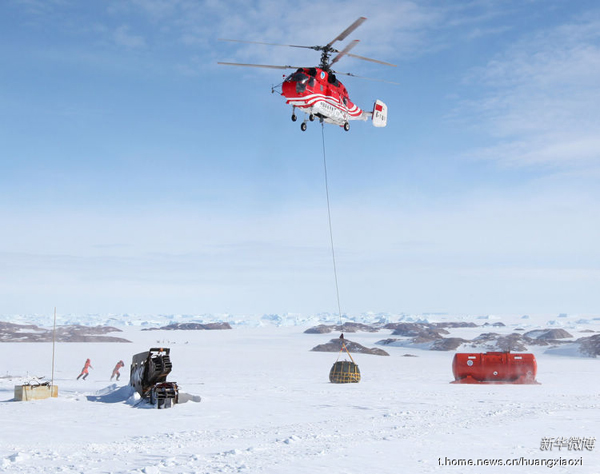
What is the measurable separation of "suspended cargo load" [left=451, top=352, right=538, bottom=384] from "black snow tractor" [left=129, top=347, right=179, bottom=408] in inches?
495

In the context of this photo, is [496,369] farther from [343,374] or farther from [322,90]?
[322,90]

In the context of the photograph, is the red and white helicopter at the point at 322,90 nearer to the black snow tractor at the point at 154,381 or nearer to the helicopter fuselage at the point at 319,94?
the helicopter fuselage at the point at 319,94

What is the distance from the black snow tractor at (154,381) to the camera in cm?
1634

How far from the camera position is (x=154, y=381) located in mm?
17469

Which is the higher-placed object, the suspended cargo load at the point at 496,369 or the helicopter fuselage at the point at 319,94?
the helicopter fuselage at the point at 319,94

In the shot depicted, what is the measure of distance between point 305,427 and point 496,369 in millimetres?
13923

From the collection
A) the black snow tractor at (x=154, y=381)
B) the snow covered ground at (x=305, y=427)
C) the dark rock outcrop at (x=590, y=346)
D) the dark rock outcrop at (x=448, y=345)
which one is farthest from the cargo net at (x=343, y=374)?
the dark rock outcrop at (x=448, y=345)

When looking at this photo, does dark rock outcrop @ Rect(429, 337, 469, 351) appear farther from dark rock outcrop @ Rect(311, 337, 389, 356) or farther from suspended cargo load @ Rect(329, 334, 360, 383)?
suspended cargo load @ Rect(329, 334, 360, 383)

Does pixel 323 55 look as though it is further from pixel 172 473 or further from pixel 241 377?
pixel 172 473

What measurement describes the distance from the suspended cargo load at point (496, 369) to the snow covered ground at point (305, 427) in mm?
857

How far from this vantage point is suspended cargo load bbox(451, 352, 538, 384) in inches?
958

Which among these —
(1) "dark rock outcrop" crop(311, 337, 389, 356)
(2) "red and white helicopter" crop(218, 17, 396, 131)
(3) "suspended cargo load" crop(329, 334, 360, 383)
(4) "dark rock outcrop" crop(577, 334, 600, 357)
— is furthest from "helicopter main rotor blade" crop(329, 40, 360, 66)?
(4) "dark rock outcrop" crop(577, 334, 600, 357)

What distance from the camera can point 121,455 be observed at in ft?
33.9

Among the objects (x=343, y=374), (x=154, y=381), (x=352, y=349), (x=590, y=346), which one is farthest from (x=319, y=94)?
(x=590, y=346)
